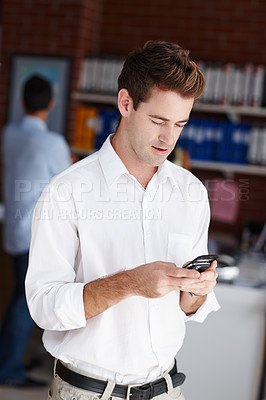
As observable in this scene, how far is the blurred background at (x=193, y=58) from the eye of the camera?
14.4ft

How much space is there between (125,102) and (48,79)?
3.50m

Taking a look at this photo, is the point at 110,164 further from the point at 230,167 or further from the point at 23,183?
the point at 230,167

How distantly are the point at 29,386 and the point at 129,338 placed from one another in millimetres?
2196

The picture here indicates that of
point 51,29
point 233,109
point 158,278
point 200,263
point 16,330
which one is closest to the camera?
point 158,278

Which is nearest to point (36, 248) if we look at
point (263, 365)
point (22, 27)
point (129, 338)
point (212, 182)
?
point (129, 338)

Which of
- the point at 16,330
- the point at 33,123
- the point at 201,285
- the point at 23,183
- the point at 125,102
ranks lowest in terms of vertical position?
the point at 16,330

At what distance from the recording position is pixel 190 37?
475 centimetres

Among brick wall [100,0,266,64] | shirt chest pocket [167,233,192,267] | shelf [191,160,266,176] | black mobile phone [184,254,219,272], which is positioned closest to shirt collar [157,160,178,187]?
shirt chest pocket [167,233,192,267]

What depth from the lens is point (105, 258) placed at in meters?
1.46

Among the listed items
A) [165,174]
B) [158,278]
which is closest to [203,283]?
[158,278]

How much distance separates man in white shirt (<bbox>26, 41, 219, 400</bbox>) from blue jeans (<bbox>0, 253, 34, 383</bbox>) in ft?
6.23

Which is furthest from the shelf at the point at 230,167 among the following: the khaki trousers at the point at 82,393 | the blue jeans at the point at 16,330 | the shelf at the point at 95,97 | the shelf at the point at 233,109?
the khaki trousers at the point at 82,393

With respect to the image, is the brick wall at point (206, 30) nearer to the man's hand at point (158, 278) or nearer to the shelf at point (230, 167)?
the shelf at point (230, 167)

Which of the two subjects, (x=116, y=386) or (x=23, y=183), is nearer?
(x=116, y=386)
